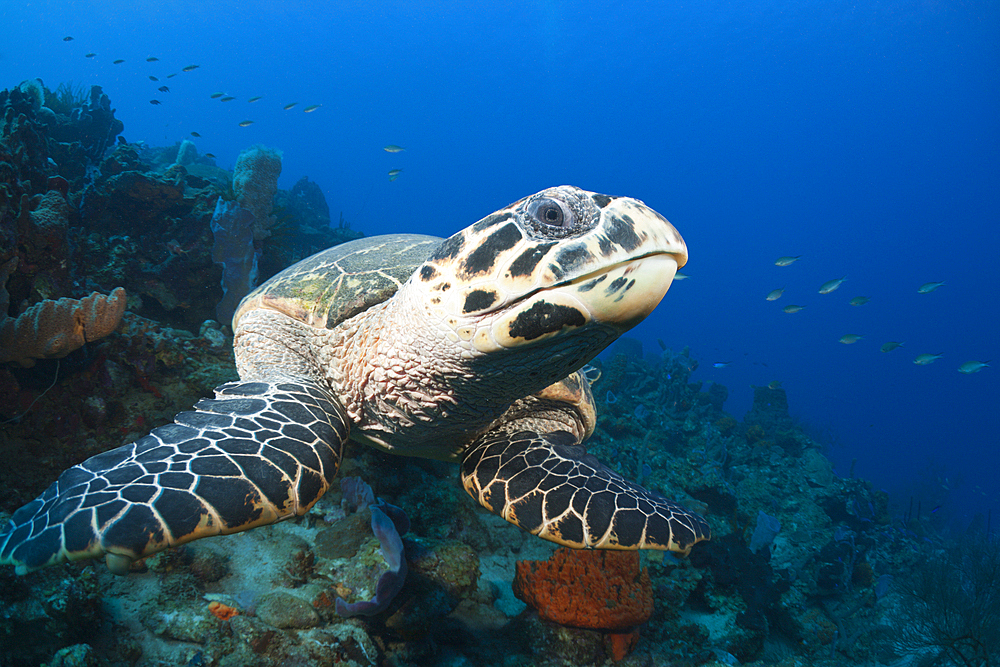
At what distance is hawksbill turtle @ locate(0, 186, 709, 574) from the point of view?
1.21 metres

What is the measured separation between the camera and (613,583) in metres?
2.95

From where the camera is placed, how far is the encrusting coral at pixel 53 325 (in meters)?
2.37

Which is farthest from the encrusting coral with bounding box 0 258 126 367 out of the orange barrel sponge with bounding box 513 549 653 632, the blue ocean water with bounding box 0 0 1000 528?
the blue ocean water with bounding box 0 0 1000 528

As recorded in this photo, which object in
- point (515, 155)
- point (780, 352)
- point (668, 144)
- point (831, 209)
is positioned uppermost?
point (515, 155)

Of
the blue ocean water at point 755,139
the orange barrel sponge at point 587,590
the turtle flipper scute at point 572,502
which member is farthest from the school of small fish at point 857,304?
the blue ocean water at point 755,139

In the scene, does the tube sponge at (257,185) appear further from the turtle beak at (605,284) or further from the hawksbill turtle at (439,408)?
the turtle beak at (605,284)

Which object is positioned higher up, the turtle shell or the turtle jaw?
the turtle shell

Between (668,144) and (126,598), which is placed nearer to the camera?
(126,598)

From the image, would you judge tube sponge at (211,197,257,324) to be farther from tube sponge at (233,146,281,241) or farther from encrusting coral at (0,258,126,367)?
encrusting coral at (0,258,126,367)

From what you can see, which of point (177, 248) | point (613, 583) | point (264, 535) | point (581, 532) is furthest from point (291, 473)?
point (177, 248)

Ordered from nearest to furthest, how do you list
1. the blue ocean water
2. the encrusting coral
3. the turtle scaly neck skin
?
the turtle scaly neck skin
the encrusting coral
the blue ocean water

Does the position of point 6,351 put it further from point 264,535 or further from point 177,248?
point 177,248

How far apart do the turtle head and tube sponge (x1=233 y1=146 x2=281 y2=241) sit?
178 inches

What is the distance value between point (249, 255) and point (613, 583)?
186 inches
